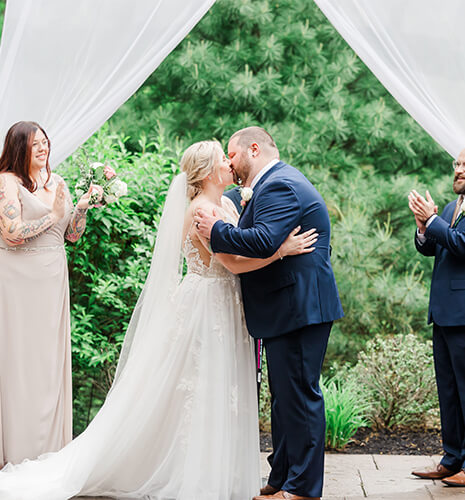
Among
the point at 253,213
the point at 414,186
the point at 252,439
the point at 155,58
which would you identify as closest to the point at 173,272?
the point at 253,213

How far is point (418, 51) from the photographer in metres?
4.09

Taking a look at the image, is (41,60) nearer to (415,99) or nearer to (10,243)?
(10,243)

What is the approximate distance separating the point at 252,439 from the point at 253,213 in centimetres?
119

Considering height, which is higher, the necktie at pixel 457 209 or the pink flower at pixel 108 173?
the pink flower at pixel 108 173

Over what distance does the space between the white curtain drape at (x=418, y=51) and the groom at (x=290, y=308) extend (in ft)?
3.14

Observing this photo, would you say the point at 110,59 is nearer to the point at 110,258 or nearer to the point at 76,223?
the point at 76,223

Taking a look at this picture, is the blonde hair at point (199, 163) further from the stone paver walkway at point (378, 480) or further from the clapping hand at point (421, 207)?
the stone paver walkway at point (378, 480)

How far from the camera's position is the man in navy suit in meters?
4.00

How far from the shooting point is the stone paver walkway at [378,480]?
3.95m

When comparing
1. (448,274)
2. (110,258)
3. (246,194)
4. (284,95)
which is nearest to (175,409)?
(246,194)

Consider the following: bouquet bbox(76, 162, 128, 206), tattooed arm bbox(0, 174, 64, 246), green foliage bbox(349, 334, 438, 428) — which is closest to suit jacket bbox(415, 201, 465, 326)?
green foliage bbox(349, 334, 438, 428)

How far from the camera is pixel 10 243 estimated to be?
4.18 metres

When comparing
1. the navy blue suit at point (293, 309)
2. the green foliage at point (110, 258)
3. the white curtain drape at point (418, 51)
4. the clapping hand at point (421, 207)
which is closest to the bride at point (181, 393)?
the navy blue suit at point (293, 309)

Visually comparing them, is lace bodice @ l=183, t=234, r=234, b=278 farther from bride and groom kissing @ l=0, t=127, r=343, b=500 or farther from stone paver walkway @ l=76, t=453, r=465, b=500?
stone paver walkway @ l=76, t=453, r=465, b=500
